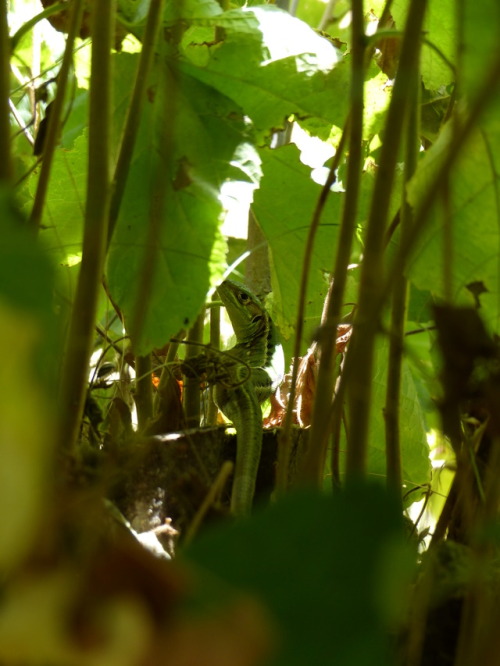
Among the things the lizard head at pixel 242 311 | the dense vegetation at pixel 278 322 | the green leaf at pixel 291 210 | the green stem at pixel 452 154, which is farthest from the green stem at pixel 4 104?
the lizard head at pixel 242 311

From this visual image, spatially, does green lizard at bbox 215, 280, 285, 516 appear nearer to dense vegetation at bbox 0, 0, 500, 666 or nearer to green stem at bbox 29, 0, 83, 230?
dense vegetation at bbox 0, 0, 500, 666

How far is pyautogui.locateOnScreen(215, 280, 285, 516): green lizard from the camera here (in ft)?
2.81

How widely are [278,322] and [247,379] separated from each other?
Answer: 0.78 feet

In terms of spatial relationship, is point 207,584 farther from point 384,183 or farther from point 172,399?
point 172,399

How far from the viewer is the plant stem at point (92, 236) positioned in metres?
0.44

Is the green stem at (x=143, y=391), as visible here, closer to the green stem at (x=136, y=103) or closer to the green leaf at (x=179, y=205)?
the green leaf at (x=179, y=205)

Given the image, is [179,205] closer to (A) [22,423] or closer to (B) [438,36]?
(B) [438,36]

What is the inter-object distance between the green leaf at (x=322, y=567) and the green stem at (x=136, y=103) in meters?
0.41

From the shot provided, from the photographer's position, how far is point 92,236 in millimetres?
441

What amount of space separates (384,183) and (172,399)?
56cm

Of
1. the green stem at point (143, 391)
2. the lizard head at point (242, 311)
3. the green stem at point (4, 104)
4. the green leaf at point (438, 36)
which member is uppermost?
the green leaf at point (438, 36)

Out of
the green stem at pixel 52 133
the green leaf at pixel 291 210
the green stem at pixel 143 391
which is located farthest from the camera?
the green leaf at pixel 291 210

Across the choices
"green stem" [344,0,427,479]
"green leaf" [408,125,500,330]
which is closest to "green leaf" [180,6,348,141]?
"green leaf" [408,125,500,330]

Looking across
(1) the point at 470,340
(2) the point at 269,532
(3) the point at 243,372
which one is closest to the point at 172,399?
(3) the point at 243,372
